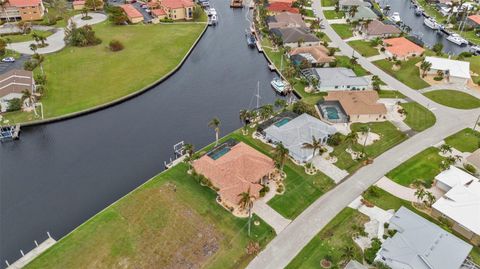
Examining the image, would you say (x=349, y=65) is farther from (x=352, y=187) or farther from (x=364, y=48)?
(x=352, y=187)

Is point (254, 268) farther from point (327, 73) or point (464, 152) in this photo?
point (327, 73)

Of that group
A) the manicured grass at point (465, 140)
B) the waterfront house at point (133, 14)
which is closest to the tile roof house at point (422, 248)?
the manicured grass at point (465, 140)

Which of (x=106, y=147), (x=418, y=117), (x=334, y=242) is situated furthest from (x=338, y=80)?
(x=106, y=147)

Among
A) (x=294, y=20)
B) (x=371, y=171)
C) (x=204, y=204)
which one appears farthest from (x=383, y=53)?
(x=204, y=204)

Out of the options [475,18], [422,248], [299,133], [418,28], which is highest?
[475,18]

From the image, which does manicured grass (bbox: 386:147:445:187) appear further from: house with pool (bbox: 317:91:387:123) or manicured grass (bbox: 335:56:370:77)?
manicured grass (bbox: 335:56:370:77)

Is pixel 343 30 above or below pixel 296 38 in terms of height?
above
